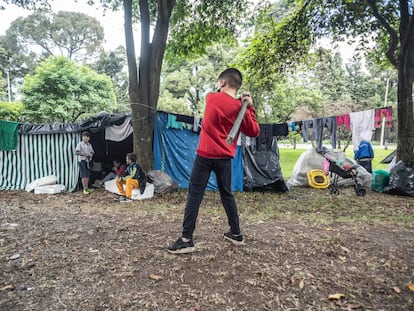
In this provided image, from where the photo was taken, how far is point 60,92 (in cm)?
1800

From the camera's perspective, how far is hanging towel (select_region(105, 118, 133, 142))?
25.5 ft

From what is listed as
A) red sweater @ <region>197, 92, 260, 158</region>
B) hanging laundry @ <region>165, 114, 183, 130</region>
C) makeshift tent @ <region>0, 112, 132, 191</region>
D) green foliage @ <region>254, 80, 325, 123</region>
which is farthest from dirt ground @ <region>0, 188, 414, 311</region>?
green foliage @ <region>254, 80, 325, 123</region>

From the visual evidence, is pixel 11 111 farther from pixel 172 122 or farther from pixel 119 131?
pixel 172 122

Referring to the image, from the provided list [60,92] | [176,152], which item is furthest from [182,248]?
[60,92]

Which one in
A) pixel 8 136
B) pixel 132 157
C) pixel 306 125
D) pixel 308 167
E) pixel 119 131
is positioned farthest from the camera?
pixel 308 167

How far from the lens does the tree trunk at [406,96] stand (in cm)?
734

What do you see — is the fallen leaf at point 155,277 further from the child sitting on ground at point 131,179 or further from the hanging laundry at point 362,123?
the hanging laundry at point 362,123

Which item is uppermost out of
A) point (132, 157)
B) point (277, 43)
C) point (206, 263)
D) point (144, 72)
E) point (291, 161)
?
point (277, 43)

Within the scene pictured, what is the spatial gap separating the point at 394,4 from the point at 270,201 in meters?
7.60

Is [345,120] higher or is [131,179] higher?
[345,120]

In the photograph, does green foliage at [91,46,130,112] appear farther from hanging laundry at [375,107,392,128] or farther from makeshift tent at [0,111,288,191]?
hanging laundry at [375,107,392,128]

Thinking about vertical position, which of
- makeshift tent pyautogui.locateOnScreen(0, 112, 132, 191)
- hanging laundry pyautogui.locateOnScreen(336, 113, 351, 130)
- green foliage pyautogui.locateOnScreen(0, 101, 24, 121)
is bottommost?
makeshift tent pyautogui.locateOnScreen(0, 112, 132, 191)

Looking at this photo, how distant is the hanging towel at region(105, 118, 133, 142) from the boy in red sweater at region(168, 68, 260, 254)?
17.9ft

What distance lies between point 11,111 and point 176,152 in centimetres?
1511
